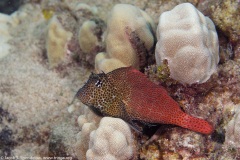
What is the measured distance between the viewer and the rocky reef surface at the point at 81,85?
3.16 meters

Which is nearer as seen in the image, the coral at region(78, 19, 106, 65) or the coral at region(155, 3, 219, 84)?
the coral at region(155, 3, 219, 84)

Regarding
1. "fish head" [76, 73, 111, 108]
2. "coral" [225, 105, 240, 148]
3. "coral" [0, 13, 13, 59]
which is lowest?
"coral" [0, 13, 13, 59]

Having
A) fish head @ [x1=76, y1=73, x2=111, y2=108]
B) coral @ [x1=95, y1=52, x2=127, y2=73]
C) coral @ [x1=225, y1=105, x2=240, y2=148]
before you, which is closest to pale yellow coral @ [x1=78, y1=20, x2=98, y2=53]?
coral @ [x1=95, y1=52, x2=127, y2=73]

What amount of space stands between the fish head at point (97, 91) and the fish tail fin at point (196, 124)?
0.97 metres

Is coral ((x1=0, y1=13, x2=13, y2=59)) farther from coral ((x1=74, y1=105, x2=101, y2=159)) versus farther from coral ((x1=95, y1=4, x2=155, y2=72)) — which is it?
coral ((x1=74, y1=105, x2=101, y2=159))

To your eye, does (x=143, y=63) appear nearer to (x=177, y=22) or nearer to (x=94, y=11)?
(x=177, y=22)

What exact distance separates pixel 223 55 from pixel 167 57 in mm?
882

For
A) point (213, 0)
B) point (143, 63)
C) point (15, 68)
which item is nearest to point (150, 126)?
point (143, 63)

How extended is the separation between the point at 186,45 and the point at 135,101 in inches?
34.8

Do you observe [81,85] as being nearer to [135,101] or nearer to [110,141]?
[135,101]

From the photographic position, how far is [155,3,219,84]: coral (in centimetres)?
319

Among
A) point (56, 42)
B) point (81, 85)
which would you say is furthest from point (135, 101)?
point (56, 42)

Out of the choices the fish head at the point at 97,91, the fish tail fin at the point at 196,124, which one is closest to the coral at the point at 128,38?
the fish head at the point at 97,91

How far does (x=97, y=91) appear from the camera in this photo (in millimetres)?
Result: 3482
